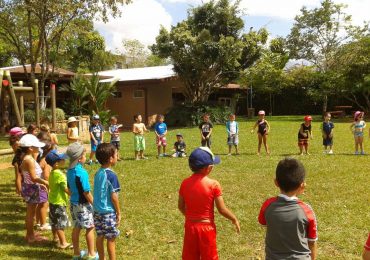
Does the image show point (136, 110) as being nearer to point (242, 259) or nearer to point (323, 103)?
point (323, 103)

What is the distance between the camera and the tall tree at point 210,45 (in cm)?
2697

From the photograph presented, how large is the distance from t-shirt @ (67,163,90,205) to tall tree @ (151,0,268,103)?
22.6 meters

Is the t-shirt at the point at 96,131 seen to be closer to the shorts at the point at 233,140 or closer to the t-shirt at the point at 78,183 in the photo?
the shorts at the point at 233,140

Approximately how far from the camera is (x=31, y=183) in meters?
6.03

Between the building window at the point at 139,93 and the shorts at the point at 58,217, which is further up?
the building window at the point at 139,93

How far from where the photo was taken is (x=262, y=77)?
35.5 metres

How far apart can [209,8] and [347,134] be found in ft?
43.1

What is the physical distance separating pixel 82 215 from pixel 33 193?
1348 mm

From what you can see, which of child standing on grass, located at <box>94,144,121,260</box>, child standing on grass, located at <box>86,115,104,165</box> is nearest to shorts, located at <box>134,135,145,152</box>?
child standing on grass, located at <box>86,115,104,165</box>

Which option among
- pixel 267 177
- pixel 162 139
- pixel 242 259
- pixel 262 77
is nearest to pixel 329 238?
pixel 242 259

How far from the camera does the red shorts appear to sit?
382 centimetres

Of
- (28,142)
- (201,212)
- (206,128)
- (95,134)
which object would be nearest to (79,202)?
(28,142)

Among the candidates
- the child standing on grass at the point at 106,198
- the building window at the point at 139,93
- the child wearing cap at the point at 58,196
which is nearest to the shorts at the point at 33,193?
the child wearing cap at the point at 58,196

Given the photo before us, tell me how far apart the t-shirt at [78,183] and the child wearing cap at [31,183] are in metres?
0.79
